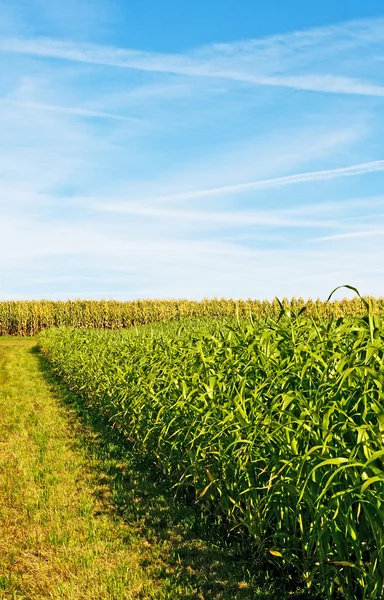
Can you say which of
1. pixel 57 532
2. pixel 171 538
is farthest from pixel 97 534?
pixel 171 538

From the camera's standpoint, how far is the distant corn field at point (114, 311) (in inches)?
1924

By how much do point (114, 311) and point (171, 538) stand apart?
47166 millimetres

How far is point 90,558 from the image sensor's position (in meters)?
4.75

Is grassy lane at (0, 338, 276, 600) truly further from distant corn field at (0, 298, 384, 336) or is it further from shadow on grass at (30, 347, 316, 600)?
distant corn field at (0, 298, 384, 336)

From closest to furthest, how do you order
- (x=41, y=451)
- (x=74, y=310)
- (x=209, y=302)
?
1. (x=41, y=451)
2. (x=74, y=310)
3. (x=209, y=302)

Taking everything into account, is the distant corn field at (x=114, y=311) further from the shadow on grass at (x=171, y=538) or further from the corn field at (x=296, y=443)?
the corn field at (x=296, y=443)

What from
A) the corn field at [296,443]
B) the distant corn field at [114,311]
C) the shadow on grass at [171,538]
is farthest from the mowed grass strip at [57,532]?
the distant corn field at [114,311]

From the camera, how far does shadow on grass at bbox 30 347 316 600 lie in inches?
162

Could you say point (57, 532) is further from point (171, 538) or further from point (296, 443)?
point (296, 443)

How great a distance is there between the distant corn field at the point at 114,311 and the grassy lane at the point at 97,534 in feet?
133

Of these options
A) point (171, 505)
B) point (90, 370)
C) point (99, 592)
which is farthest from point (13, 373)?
point (99, 592)

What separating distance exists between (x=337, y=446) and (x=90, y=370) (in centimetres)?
855

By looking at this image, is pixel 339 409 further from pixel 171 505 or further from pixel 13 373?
pixel 13 373

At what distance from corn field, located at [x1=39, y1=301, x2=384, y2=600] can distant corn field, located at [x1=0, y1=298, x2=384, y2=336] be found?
4247cm
